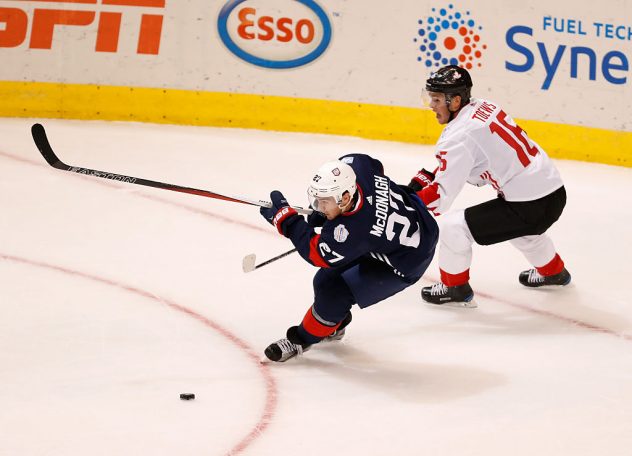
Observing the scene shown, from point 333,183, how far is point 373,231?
25 cm

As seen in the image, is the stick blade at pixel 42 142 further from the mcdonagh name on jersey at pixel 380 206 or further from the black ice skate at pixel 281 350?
the mcdonagh name on jersey at pixel 380 206

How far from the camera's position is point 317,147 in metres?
7.31

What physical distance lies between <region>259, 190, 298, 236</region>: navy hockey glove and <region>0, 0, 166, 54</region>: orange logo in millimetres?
3954

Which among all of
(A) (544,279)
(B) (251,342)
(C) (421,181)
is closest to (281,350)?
→ (B) (251,342)

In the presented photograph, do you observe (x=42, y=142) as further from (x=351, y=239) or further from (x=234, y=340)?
(x=351, y=239)

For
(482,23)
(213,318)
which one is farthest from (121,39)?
(213,318)

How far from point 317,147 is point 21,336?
140 inches

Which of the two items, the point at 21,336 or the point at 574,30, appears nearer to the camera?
the point at 21,336

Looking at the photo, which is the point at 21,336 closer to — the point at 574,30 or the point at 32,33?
the point at 32,33

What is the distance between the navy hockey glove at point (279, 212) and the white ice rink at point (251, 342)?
0.54 m

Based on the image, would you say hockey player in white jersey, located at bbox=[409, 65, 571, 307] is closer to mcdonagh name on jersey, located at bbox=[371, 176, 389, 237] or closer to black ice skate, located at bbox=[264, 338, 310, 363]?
mcdonagh name on jersey, located at bbox=[371, 176, 389, 237]

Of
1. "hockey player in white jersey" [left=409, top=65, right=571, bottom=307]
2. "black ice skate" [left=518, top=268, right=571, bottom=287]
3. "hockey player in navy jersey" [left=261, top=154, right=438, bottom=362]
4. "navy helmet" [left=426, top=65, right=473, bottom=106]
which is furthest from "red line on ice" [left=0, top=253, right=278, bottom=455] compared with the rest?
"black ice skate" [left=518, top=268, right=571, bottom=287]

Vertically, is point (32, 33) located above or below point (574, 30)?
below

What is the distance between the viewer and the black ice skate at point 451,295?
4715 millimetres
